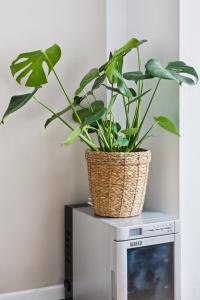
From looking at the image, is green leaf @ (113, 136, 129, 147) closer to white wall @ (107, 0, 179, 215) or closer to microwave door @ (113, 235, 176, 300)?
white wall @ (107, 0, 179, 215)

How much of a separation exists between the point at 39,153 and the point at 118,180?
19.8 inches

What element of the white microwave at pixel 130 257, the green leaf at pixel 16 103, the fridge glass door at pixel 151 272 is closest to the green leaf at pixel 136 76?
the green leaf at pixel 16 103

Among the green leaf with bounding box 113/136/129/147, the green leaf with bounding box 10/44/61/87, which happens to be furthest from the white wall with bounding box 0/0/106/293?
the green leaf with bounding box 113/136/129/147

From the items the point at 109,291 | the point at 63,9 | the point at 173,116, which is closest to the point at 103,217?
the point at 109,291

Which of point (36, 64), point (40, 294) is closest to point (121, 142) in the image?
point (36, 64)

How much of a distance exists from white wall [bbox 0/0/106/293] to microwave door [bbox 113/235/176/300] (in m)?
0.55

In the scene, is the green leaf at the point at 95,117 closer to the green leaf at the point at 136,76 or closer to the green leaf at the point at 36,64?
the green leaf at the point at 136,76

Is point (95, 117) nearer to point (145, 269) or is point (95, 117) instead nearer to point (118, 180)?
point (118, 180)

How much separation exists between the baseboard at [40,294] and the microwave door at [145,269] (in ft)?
1.83
